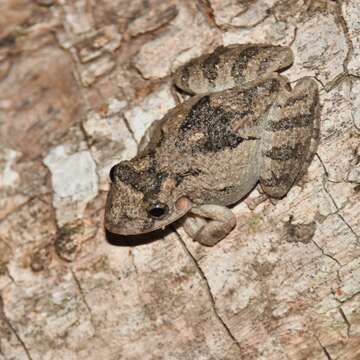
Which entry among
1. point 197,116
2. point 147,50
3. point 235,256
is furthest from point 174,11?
point 235,256

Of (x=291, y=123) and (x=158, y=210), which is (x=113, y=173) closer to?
(x=158, y=210)

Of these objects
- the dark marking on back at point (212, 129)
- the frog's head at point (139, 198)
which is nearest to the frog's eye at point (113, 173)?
the frog's head at point (139, 198)

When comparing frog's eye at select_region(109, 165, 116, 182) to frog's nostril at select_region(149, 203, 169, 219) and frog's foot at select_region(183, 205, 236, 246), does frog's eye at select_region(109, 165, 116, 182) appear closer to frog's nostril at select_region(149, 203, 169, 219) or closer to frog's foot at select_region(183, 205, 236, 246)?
frog's nostril at select_region(149, 203, 169, 219)

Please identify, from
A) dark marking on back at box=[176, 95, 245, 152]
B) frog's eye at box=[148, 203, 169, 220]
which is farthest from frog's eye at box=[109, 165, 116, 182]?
dark marking on back at box=[176, 95, 245, 152]

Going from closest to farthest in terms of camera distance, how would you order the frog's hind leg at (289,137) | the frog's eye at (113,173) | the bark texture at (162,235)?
1. the bark texture at (162,235)
2. the frog's hind leg at (289,137)
3. the frog's eye at (113,173)

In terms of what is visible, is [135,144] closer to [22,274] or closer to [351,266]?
[22,274]

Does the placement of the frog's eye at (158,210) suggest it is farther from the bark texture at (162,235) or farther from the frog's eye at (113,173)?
the frog's eye at (113,173)
